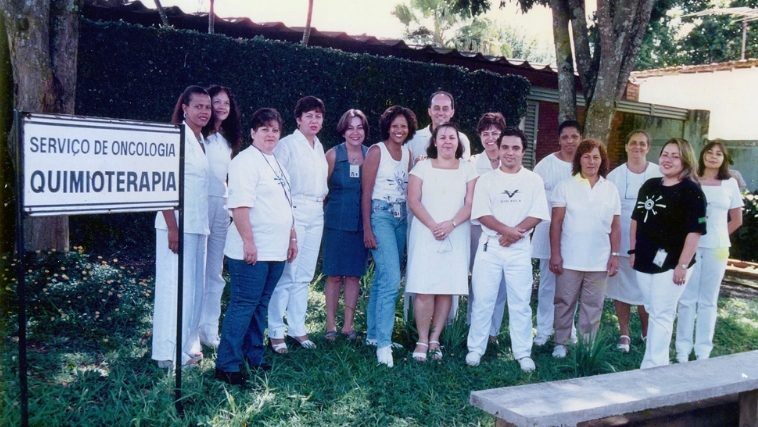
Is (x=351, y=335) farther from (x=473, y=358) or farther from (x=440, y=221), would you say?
(x=440, y=221)

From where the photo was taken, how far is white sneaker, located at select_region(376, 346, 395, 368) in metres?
4.82

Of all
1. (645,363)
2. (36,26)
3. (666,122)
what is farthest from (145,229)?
(666,122)

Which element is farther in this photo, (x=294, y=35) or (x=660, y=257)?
(x=294, y=35)

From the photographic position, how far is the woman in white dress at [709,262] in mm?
5328

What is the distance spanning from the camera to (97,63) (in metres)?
7.05

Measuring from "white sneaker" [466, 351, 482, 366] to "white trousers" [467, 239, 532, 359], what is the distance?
0.10 feet

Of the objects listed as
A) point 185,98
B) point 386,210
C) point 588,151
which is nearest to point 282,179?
point 185,98

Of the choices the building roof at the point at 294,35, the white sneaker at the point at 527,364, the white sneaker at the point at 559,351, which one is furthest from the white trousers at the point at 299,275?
the building roof at the point at 294,35

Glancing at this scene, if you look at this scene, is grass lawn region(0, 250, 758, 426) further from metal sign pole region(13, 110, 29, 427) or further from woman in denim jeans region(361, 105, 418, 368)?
metal sign pole region(13, 110, 29, 427)

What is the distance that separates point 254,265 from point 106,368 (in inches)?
51.3

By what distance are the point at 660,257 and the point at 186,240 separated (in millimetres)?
3273

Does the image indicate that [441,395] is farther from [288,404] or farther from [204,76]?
[204,76]

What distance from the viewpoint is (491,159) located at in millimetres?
5457

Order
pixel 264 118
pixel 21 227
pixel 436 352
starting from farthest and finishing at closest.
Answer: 1. pixel 436 352
2. pixel 264 118
3. pixel 21 227
